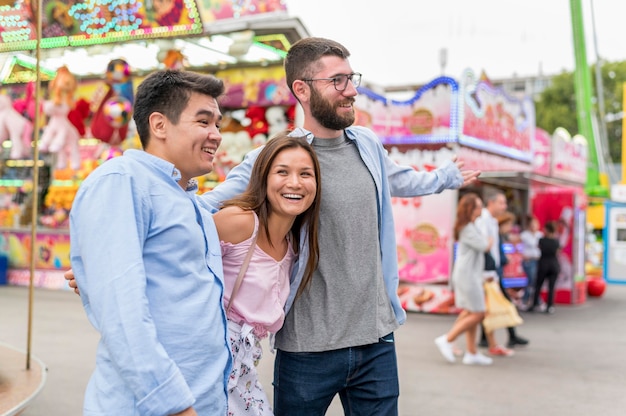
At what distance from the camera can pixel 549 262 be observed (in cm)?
1178

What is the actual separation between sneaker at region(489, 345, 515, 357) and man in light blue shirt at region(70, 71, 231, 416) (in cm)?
651

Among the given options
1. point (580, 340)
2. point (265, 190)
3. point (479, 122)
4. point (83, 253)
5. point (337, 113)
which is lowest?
point (580, 340)

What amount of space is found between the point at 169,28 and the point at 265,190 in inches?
345

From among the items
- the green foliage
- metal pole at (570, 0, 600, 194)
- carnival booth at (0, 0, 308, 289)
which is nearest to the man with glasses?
carnival booth at (0, 0, 308, 289)

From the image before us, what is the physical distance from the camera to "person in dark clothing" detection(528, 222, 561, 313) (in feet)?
38.7

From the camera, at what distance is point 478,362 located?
737cm

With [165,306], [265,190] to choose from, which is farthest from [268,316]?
[165,306]

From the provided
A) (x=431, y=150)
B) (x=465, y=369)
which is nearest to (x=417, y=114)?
(x=431, y=150)

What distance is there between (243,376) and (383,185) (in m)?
0.85

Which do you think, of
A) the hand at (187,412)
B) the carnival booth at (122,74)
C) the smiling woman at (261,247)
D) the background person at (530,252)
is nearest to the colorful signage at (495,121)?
the background person at (530,252)

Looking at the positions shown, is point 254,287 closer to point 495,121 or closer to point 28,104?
point 28,104

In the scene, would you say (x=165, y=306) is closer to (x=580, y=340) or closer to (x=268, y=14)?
(x=580, y=340)

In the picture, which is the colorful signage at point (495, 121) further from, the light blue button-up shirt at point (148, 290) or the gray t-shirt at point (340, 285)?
the light blue button-up shirt at point (148, 290)

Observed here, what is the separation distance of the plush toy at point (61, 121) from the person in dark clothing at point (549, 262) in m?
7.57
